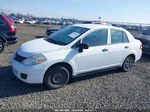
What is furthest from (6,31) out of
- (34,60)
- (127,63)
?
(127,63)

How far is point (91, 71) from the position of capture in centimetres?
439

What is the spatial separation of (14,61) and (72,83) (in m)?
1.77

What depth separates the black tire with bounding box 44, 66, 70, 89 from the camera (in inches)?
144

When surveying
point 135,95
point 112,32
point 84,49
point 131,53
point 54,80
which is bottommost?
point 135,95

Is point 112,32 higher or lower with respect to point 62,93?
higher

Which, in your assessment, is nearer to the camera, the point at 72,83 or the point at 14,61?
the point at 14,61

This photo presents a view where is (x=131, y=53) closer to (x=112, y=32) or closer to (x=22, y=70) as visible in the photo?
(x=112, y=32)

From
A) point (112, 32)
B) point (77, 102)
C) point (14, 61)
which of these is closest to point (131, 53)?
point (112, 32)

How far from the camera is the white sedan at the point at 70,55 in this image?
11.5ft

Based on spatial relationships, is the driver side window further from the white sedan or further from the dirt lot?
the dirt lot

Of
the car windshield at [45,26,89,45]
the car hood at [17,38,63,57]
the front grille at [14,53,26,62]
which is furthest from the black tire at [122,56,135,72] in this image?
the front grille at [14,53,26,62]

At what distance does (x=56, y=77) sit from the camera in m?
3.83

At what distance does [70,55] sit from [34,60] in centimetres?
94

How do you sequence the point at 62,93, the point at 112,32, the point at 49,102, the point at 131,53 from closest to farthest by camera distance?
the point at 49,102, the point at 62,93, the point at 112,32, the point at 131,53
